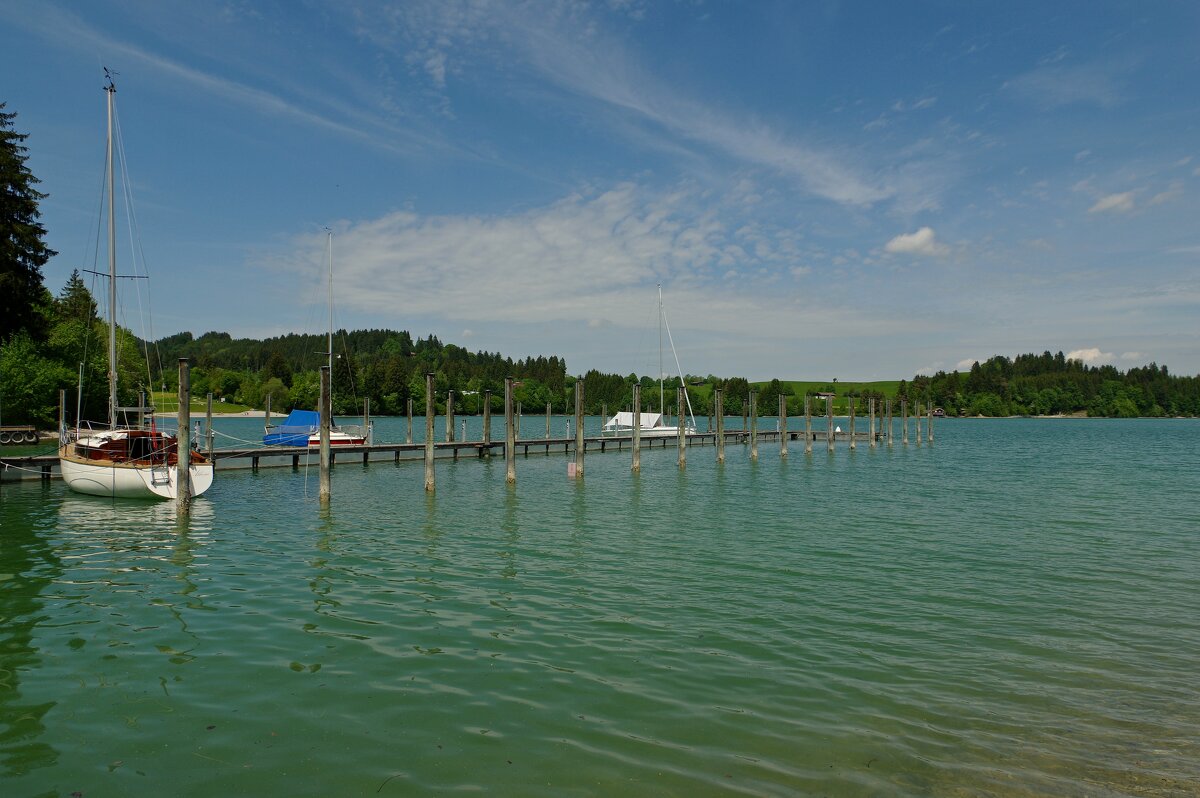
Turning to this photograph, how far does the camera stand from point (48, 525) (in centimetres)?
2255

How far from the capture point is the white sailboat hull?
91.2ft

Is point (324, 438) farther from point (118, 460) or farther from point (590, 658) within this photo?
point (590, 658)

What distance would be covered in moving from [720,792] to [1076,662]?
25.1 feet

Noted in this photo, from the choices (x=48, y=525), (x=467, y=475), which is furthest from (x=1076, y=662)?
(x=467, y=475)

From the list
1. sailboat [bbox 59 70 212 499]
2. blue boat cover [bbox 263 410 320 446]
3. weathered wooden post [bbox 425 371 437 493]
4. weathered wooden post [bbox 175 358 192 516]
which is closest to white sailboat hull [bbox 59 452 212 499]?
sailboat [bbox 59 70 212 499]

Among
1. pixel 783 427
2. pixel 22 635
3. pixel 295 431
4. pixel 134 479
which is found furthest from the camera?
pixel 783 427

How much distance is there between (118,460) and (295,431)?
33.6m

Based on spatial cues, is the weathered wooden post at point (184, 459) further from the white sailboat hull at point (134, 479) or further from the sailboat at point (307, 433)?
the sailboat at point (307, 433)

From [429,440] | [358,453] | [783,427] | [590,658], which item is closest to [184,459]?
[429,440]

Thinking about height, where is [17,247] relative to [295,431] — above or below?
above

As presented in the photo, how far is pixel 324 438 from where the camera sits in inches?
1169

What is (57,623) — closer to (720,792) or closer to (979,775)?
(720,792)

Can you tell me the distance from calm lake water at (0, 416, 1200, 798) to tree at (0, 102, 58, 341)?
1619cm

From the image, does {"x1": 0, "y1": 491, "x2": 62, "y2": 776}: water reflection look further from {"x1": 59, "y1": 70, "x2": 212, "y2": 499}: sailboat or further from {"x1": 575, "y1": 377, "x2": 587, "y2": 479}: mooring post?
{"x1": 575, "y1": 377, "x2": 587, "y2": 479}: mooring post
